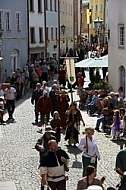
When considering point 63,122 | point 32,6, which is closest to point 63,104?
point 63,122

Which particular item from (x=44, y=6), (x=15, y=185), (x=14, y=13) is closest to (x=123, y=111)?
(x=15, y=185)

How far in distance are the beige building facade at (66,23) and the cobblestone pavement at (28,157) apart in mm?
38605

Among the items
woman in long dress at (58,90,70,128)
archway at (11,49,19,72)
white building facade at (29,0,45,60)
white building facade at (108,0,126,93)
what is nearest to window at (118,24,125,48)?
white building facade at (108,0,126,93)

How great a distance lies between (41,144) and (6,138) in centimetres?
701

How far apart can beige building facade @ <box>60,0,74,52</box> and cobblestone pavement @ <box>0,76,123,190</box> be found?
38.6 m

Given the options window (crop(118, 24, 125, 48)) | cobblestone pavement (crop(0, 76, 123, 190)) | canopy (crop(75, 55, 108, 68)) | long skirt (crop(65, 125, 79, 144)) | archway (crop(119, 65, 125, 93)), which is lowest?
cobblestone pavement (crop(0, 76, 123, 190))

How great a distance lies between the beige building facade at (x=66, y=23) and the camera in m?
60.3

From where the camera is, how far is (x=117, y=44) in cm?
2720

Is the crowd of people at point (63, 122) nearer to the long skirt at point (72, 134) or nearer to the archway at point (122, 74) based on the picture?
the long skirt at point (72, 134)

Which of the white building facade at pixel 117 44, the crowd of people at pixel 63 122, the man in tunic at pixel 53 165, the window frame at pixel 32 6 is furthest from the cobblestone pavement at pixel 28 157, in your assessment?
the window frame at pixel 32 6

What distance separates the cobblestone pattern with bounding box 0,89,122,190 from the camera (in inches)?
523

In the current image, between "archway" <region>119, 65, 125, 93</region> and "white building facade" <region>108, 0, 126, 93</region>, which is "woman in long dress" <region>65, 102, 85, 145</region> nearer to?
"white building facade" <region>108, 0, 126, 93</region>

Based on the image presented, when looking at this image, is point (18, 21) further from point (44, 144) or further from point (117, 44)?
point (44, 144)

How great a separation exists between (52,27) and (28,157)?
38.6 metres
